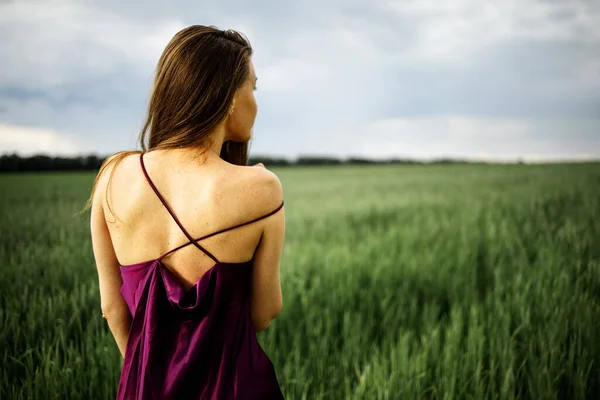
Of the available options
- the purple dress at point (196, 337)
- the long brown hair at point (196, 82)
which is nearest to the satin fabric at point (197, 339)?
the purple dress at point (196, 337)

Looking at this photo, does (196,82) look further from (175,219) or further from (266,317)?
(266,317)

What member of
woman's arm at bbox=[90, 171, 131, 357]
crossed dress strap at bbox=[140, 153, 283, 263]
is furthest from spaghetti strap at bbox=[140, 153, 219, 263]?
woman's arm at bbox=[90, 171, 131, 357]

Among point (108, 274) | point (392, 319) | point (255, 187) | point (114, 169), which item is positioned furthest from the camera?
point (392, 319)

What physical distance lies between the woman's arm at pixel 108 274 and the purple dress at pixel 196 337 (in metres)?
0.20

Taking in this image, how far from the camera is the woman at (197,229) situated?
3.52ft

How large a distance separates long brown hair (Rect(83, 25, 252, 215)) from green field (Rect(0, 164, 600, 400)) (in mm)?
1477

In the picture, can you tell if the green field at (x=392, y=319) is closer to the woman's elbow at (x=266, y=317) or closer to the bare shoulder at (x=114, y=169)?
the woman's elbow at (x=266, y=317)

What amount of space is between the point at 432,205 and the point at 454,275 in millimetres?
5063

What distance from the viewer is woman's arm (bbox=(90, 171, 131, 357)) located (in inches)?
49.4

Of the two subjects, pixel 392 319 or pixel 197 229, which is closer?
pixel 197 229

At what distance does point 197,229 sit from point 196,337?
0.28 meters

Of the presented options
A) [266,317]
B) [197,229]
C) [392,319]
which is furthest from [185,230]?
[392,319]

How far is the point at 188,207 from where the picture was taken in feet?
3.55

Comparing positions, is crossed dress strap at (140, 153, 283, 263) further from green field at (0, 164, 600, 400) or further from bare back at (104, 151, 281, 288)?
green field at (0, 164, 600, 400)
